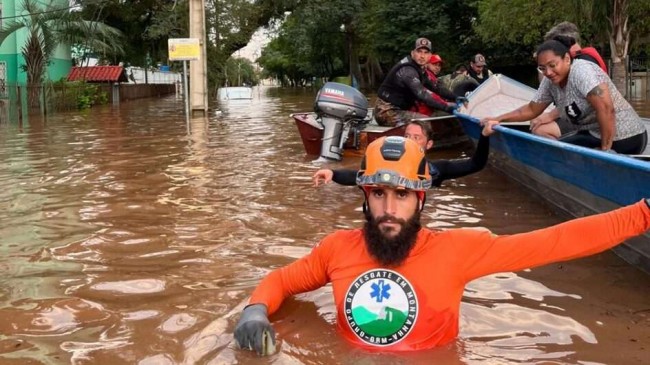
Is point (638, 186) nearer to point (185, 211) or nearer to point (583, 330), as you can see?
point (583, 330)

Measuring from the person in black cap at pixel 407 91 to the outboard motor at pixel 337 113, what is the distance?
1.14 ft

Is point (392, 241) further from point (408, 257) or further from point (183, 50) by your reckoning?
point (183, 50)

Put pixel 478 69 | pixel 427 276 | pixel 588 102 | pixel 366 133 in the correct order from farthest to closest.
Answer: pixel 478 69 < pixel 366 133 < pixel 588 102 < pixel 427 276

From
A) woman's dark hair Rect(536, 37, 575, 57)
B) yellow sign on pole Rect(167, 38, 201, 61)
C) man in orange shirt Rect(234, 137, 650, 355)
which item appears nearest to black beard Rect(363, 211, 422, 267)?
man in orange shirt Rect(234, 137, 650, 355)

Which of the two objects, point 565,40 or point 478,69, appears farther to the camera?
point 478,69

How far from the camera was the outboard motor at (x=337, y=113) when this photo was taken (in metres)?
9.57

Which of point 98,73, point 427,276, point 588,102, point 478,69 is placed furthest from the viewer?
point 98,73

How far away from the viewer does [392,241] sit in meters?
3.05

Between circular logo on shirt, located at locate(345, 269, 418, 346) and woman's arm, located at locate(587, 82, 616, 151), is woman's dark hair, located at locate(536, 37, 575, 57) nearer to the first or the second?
woman's arm, located at locate(587, 82, 616, 151)

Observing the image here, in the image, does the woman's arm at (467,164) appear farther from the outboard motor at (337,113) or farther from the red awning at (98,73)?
the red awning at (98,73)

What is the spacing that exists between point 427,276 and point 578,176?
2.65 m

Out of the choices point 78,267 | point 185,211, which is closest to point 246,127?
point 185,211

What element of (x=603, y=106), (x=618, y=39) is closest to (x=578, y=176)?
(x=603, y=106)

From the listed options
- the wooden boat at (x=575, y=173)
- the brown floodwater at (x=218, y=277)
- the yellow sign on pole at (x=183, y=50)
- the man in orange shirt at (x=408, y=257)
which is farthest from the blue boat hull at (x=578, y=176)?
the yellow sign on pole at (x=183, y=50)
